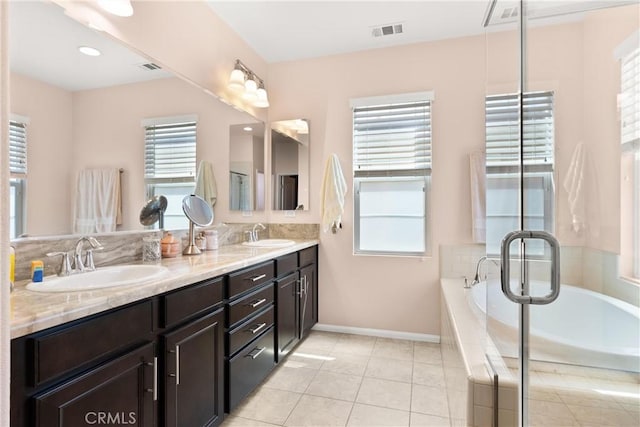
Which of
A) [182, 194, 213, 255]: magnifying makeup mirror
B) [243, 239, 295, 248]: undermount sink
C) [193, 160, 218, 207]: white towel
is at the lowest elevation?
[243, 239, 295, 248]: undermount sink

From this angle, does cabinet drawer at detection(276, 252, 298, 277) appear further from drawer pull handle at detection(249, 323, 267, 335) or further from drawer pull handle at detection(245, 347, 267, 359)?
drawer pull handle at detection(245, 347, 267, 359)

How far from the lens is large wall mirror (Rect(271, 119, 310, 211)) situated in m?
3.09

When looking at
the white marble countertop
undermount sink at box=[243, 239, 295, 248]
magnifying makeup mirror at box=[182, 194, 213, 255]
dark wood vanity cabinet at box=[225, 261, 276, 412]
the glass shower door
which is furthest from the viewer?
undermount sink at box=[243, 239, 295, 248]

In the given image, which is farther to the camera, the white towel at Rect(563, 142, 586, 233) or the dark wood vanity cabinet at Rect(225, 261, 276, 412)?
the dark wood vanity cabinet at Rect(225, 261, 276, 412)

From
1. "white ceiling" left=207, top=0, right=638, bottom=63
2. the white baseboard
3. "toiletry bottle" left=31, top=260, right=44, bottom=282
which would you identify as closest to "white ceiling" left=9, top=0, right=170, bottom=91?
"toiletry bottle" left=31, top=260, right=44, bottom=282

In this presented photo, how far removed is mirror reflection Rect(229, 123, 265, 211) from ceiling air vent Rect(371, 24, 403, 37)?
1.34m

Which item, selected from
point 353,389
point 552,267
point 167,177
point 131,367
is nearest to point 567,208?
point 552,267

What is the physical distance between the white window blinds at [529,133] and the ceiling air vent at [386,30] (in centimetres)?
141

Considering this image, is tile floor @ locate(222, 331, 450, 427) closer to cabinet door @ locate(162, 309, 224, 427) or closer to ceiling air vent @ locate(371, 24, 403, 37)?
cabinet door @ locate(162, 309, 224, 427)

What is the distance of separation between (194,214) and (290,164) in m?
1.25

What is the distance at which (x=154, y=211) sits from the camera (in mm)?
1909

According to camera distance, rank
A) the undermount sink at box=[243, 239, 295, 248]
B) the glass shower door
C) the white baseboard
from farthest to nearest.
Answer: the white baseboard, the undermount sink at box=[243, 239, 295, 248], the glass shower door

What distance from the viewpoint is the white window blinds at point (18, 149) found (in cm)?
120

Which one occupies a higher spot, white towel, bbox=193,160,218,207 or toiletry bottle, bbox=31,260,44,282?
white towel, bbox=193,160,218,207
